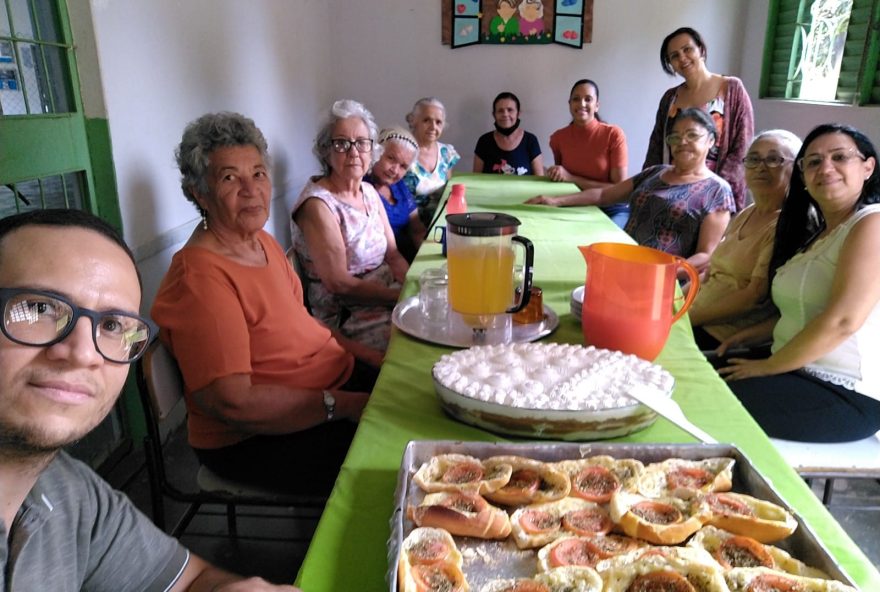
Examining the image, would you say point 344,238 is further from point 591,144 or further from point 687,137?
point 591,144

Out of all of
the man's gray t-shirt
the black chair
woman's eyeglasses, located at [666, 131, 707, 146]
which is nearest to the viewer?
the man's gray t-shirt

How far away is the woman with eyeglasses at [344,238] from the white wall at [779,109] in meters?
2.47

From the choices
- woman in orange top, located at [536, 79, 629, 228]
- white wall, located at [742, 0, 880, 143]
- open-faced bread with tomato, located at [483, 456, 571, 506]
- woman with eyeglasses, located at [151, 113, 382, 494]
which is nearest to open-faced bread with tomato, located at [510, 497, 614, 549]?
open-faced bread with tomato, located at [483, 456, 571, 506]

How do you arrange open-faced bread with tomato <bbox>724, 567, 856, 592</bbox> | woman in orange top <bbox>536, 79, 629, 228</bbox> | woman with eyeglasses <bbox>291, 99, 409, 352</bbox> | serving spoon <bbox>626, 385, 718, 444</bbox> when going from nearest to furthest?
open-faced bread with tomato <bbox>724, 567, 856, 592</bbox> < serving spoon <bbox>626, 385, 718, 444</bbox> < woman with eyeglasses <bbox>291, 99, 409, 352</bbox> < woman in orange top <bbox>536, 79, 629, 228</bbox>

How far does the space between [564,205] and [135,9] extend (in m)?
1.85

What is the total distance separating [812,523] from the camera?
2.21 ft

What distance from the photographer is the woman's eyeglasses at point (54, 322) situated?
0.55 meters

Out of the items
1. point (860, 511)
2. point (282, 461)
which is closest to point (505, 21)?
point (860, 511)

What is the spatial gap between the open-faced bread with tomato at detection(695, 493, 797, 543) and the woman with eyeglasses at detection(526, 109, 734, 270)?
70.2 inches

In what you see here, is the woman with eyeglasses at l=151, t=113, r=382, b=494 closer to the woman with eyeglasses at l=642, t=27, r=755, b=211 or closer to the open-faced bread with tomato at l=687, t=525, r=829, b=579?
the open-faced bread with tomato at l=687, t=525, r=829, b=579

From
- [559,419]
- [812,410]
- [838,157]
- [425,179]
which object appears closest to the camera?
[559,419]

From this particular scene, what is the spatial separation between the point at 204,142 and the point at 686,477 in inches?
49.2

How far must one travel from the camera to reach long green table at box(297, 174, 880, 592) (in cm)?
61

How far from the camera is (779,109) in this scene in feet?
13.1
